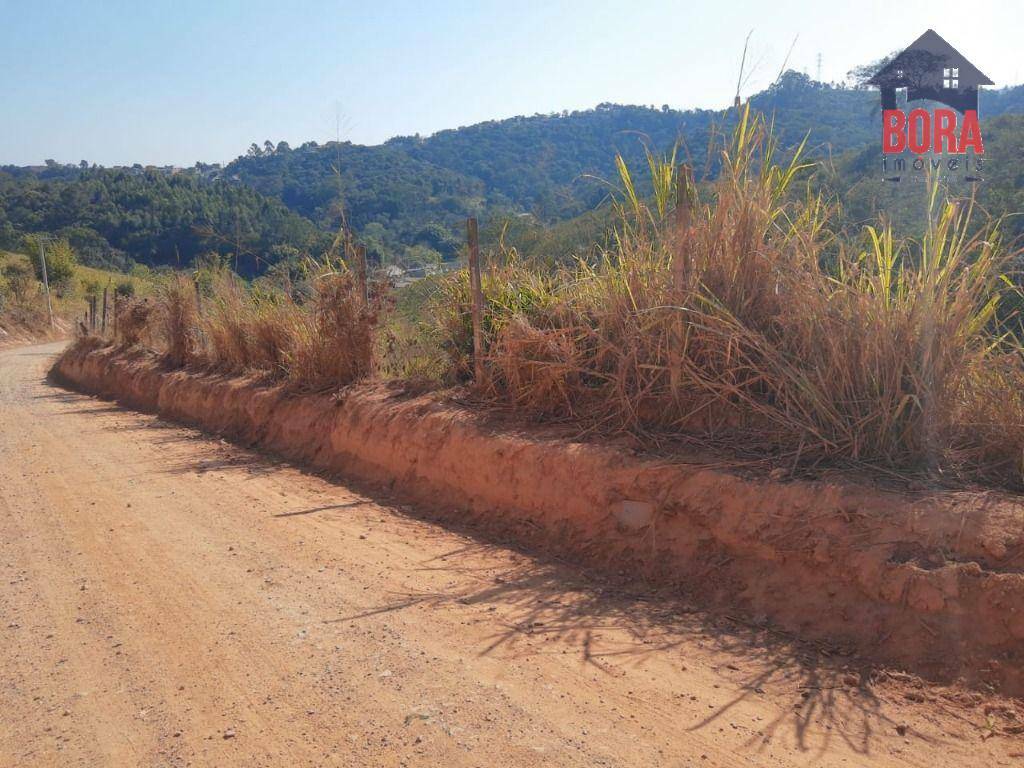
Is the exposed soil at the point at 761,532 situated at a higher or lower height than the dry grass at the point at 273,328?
lower

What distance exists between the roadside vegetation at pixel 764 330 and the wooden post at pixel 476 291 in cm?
14

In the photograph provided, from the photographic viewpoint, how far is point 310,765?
311 centimetres

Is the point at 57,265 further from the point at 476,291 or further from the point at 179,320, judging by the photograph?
the point at 476,291

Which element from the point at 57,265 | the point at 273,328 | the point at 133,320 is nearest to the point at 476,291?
the point at 273,328

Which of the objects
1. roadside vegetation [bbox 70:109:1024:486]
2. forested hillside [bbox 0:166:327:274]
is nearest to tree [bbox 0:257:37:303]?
forested hillside [bbox 0:166:327:274]

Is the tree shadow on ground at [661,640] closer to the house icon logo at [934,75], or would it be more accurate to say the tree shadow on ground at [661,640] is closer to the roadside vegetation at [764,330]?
the roadside vegetation at [764,330]

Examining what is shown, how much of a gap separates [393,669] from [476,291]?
4.25 metres

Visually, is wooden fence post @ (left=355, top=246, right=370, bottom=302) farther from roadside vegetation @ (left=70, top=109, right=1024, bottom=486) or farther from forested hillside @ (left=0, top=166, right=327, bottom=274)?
forested hillside @ (left=0, top=166, right=327, bottom=274)

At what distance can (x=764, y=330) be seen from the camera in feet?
18.2

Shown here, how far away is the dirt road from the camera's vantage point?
3193 millimetres

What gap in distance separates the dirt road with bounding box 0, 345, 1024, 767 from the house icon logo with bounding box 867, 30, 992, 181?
845 cm

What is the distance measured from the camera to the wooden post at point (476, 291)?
7395 millimetres

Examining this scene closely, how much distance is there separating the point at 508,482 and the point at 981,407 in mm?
3157

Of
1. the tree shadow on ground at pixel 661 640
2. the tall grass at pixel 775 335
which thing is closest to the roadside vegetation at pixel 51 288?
the tall grass at pixel 775 335
